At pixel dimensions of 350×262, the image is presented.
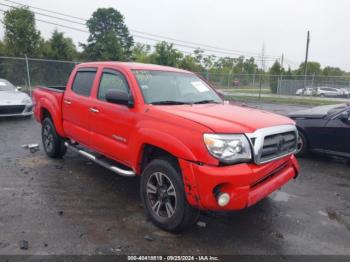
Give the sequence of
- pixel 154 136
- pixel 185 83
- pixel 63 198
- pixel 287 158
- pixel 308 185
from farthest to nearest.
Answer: pixel 308 185 < pixel 185 83 < pixel 63 198 < pixel 287 158 < pixel 154 136

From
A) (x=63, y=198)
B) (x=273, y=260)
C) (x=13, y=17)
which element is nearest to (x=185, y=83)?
(x=63, y=198)

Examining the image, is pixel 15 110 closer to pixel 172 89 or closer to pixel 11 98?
pixel 11 98

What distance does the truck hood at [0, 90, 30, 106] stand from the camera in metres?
10.7

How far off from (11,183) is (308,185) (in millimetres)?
4765

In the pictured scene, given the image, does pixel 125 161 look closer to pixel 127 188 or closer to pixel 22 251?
pixel 127 188

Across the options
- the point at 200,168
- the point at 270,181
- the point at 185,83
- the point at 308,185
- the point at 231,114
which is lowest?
the point at 308,185

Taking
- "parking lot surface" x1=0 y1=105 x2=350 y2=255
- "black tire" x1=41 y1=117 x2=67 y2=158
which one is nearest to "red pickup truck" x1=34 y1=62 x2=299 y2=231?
"parking lot surface" x1=0 y1=105 x2=350 y2=255

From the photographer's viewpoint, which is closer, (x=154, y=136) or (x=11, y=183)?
(x=154, y=136)

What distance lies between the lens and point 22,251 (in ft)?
10.8

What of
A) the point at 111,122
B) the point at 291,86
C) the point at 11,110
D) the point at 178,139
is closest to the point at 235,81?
the point at 291,86

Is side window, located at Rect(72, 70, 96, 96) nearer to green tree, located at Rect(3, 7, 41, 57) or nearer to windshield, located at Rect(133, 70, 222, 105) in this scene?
windshield, located at Rect(133, 70, 222, 105)

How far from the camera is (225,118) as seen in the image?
3.69 meters

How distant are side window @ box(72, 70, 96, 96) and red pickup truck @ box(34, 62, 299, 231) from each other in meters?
0.02

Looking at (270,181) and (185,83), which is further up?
(185,83)
